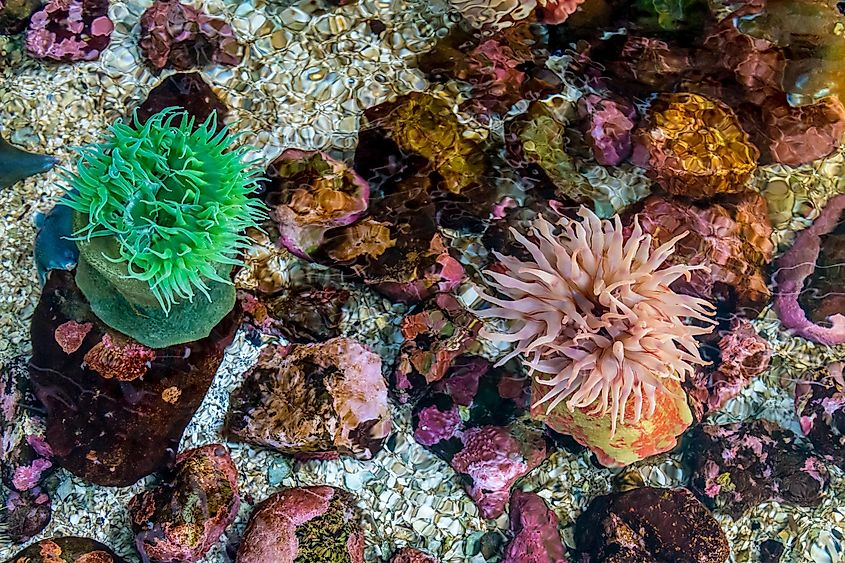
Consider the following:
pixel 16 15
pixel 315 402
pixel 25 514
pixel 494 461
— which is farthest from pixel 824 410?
pixel 16 15

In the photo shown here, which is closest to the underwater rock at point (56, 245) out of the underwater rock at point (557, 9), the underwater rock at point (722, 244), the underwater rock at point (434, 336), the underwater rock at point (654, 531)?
Result: the underwater rock at point (434, 336)

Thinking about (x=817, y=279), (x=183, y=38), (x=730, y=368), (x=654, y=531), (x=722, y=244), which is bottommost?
(x=654, y=531)

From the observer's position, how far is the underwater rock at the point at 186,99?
4.00 meters

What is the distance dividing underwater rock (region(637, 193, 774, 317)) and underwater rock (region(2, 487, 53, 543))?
13.0ft

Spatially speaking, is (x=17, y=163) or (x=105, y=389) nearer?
(x=105, y=389)

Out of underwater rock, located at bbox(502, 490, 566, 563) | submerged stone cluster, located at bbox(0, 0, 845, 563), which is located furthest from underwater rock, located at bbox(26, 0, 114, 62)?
underwater rock, located at bbox(502, 490, 566, 563)

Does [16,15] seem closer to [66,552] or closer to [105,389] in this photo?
[105,389]

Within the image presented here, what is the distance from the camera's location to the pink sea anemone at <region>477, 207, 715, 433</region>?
3055 millimetres

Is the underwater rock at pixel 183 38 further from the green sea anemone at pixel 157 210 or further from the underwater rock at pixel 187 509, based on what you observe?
the underwater rock at pixel 187 509

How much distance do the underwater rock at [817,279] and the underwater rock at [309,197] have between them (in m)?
2.83

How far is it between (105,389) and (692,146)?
3.71 meters

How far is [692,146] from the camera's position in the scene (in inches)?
156

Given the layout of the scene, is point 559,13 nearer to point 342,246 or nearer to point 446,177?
point 446,177

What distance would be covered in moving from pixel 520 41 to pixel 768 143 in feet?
5.74
